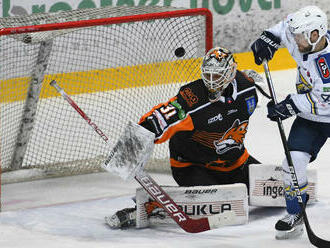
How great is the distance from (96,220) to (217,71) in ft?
3.18

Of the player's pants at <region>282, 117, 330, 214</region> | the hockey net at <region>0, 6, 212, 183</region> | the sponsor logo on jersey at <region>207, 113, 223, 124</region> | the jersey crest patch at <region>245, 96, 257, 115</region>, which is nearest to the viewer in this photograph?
the player's pants at <region>282, 117, 330, 214</region>

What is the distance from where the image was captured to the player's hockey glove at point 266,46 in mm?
4438

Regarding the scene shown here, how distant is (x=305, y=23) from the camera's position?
4.04 metres

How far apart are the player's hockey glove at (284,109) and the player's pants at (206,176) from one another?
1.85 feet

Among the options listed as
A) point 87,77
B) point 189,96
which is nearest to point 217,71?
point 189,96

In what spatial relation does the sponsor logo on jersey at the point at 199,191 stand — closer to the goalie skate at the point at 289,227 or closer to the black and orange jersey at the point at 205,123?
the black and orange jersey at the point at 205,123

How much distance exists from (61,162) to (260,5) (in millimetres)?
2815

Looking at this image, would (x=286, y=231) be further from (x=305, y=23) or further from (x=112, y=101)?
(x=112, y=101)

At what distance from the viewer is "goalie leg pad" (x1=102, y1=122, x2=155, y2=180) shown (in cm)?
405

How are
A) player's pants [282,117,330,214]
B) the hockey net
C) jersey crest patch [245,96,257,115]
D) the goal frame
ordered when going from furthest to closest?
the hockey net, the goal frame, jersey crest patch [245,96,257,115], player's pants [282,117,330,214]

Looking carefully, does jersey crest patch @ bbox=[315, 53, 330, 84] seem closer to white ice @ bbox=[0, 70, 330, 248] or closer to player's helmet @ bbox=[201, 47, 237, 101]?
player's helmet @ bbox=[201, 47, 237, 101]

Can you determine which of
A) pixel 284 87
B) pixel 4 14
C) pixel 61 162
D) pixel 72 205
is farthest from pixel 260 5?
pixel 72 205

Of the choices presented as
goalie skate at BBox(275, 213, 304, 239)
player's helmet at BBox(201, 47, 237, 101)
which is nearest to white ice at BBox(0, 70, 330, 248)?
goalie skate at BBox(275, 213, 304, 239)

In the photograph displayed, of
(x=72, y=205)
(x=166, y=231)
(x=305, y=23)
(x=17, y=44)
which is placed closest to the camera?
(x=305, y=23)
